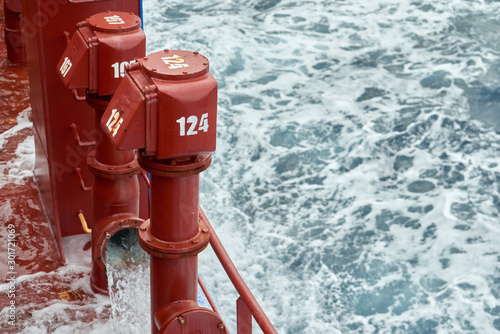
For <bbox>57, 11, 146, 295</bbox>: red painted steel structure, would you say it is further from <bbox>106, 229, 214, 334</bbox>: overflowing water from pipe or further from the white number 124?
the white number 124

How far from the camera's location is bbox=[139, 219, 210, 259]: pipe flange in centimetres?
232

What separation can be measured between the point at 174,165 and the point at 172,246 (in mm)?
328

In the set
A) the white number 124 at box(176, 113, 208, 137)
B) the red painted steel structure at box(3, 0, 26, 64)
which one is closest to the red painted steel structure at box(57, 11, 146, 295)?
the white number 124 at box(176, 113, 208, 137)

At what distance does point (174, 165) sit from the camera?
218cm

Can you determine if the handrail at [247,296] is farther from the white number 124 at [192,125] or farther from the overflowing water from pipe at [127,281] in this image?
the overflowing water from pipe at [127,281]

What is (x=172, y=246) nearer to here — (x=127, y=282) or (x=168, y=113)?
(x=168, y=113)

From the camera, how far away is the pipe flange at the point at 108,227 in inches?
124

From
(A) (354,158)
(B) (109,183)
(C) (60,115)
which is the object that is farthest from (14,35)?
(A) (354,158)

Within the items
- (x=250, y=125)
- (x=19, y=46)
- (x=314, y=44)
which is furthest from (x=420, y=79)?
(x=19, y=46)

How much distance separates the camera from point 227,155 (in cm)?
986

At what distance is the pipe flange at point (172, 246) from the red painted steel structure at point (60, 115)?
1.07 metres

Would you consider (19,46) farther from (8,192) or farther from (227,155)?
(227,155)

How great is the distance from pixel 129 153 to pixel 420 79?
30.0ft

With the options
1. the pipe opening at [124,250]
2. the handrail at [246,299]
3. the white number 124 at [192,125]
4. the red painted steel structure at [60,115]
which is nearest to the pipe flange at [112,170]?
the red painted steel structure at [60,115]
